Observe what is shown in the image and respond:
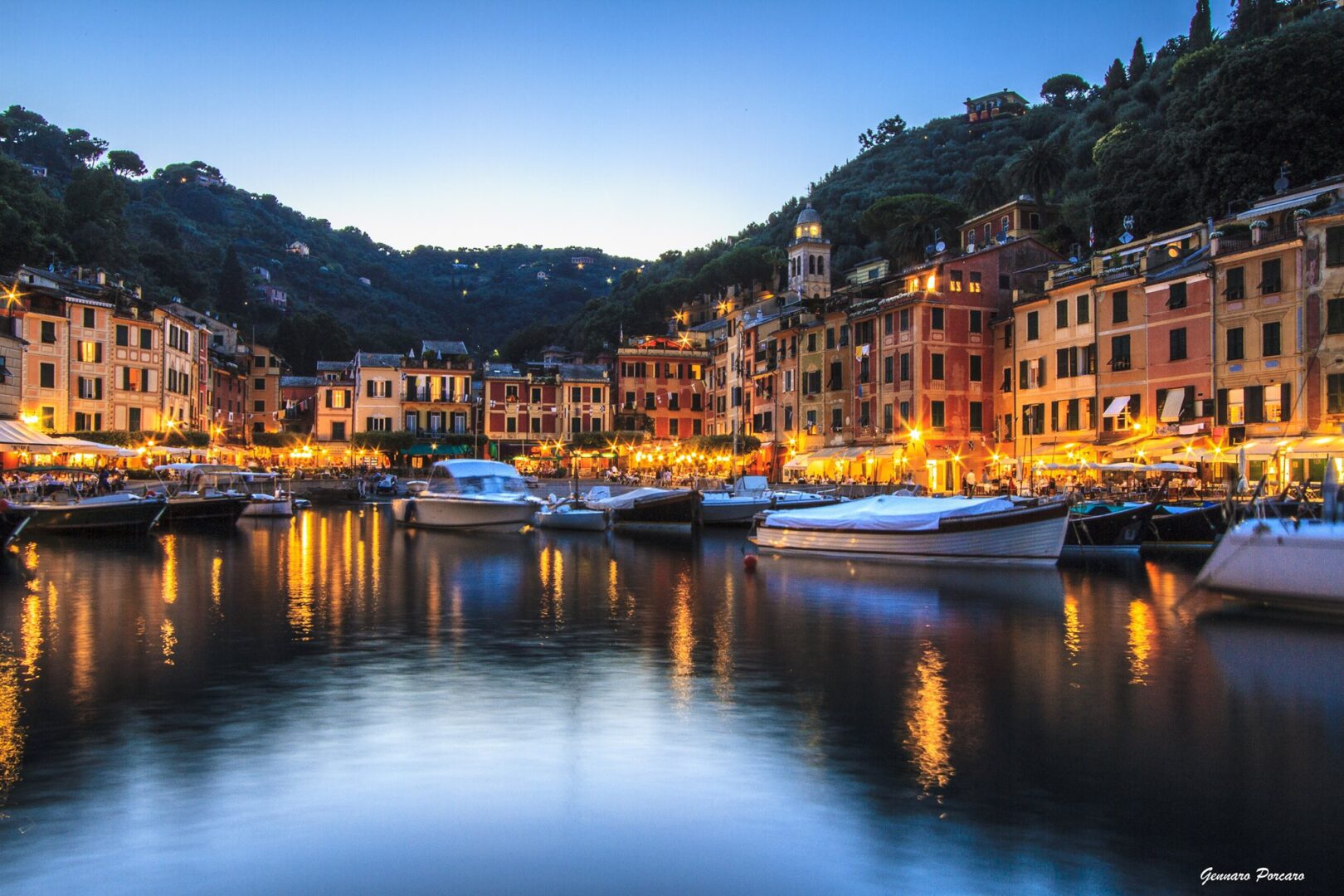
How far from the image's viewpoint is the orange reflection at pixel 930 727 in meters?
9.39

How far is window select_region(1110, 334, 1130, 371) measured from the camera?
46.1 m

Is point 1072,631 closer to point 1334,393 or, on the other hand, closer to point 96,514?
point 1334,393

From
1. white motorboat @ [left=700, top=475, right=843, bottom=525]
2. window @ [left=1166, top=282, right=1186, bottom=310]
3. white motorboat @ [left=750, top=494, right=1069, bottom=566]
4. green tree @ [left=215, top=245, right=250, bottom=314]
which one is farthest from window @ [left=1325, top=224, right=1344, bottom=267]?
green tree @ [left=215, top=245, right=250, bottom=314]

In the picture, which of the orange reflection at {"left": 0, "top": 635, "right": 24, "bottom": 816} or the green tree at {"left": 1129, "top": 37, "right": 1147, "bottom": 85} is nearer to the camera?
the orange reflection at {"left": 0, "top": 635, "right": 24, "bottom": 816}

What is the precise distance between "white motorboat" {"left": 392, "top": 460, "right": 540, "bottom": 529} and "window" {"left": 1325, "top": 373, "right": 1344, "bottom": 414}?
31295 mm

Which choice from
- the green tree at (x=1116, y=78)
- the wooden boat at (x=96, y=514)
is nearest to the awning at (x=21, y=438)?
the wooden boat at (x=96, y=514)

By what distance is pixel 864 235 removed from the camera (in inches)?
4400

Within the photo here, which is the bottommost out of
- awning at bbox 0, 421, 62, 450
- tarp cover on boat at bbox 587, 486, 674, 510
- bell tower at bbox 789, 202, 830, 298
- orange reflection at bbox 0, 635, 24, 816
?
orange reflection at bbox 0, 635, 24, 816

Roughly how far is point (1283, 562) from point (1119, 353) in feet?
97.1

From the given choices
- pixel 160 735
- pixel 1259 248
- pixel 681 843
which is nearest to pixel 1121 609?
pixel 681 843

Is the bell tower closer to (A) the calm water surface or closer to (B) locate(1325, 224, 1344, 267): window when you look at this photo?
(B) locate(1325, 224, 1344, 267): window

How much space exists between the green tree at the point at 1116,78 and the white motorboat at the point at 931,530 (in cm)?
10325

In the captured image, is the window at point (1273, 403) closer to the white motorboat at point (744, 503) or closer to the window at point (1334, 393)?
the window at point (1334, 393)

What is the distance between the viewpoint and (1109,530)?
34781mm
